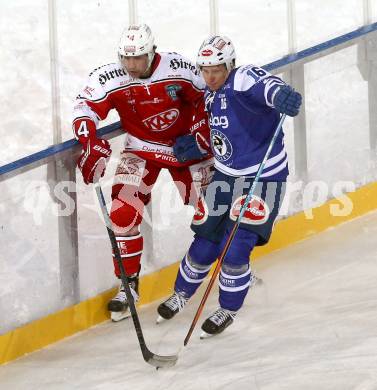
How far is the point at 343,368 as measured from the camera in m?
4.36

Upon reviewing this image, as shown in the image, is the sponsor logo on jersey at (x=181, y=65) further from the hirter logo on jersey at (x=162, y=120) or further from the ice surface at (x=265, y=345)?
the ice surface at (x=265, y=345)

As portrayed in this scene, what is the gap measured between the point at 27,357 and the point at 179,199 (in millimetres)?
1143

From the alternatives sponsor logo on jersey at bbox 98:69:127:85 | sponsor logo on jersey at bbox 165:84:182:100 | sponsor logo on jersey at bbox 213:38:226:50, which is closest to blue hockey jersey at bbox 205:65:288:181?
sponsor logo on jersey at bbox 213:38:226:50

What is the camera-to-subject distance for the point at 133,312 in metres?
4.98

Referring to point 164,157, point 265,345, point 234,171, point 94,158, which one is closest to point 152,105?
point 164,157

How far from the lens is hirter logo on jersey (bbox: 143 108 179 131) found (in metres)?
5.38

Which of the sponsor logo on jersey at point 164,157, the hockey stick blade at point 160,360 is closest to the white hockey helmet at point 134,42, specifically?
the sponsor logo on jersey at point 164,157

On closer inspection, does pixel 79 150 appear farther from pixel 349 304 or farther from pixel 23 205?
pixel 349 304

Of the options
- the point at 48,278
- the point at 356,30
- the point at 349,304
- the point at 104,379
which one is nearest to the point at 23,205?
the point at 48,278

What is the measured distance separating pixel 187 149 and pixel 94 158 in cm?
45

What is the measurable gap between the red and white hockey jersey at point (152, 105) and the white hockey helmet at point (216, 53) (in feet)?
1.19

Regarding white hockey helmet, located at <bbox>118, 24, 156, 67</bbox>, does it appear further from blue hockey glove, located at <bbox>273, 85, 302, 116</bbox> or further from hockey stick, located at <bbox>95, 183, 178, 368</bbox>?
blue hockey glove, located at <bbox>273, 85, 302, 116</bbox>

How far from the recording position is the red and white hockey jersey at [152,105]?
5273 millimetres

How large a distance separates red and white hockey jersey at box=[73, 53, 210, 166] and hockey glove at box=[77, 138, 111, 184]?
4 centimetres
